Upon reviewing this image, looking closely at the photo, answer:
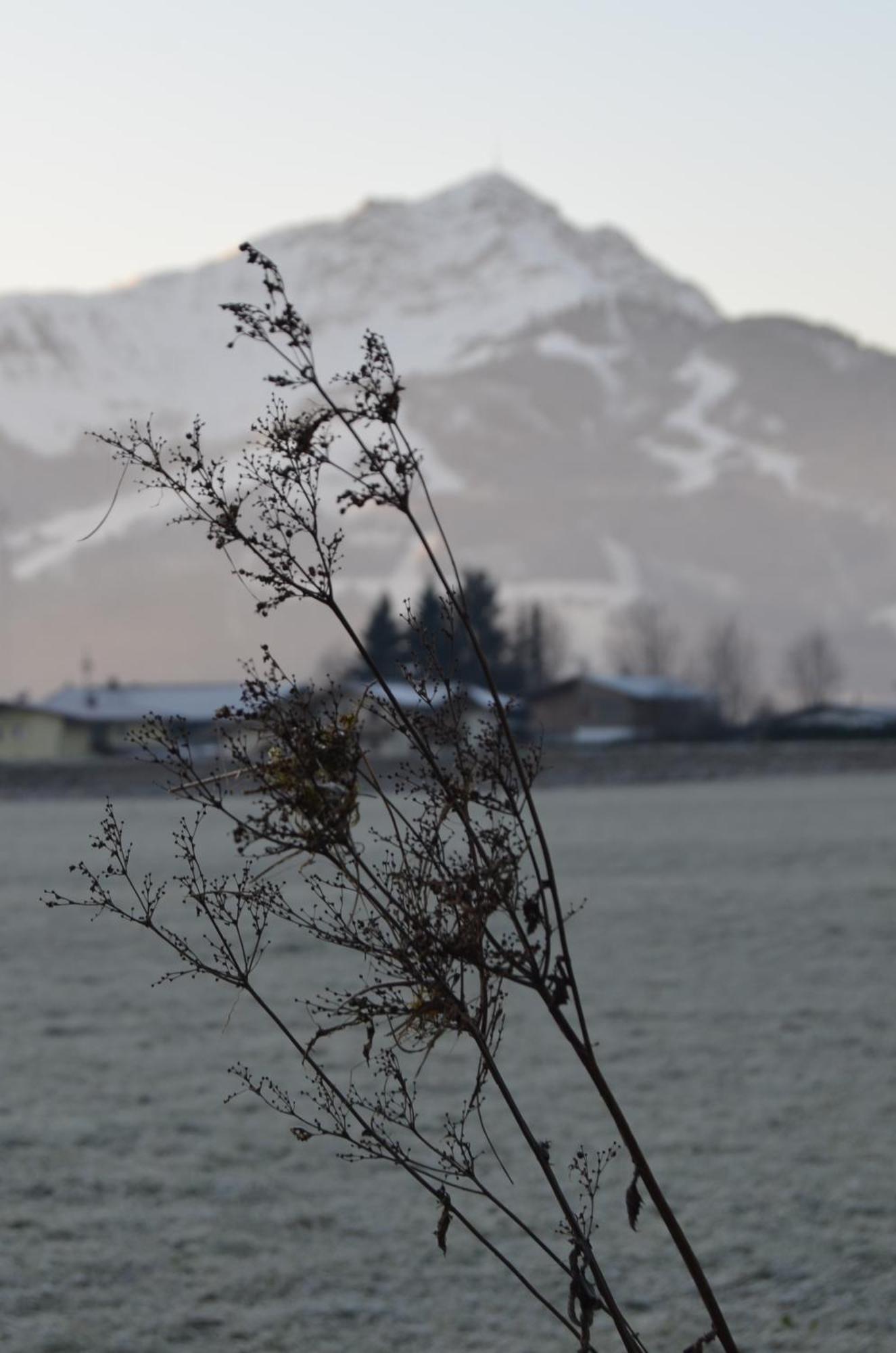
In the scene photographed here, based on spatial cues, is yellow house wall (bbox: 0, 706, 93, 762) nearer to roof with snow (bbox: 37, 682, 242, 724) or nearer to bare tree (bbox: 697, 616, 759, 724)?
roof with snow (bbox: 37, 682, 242, 724)

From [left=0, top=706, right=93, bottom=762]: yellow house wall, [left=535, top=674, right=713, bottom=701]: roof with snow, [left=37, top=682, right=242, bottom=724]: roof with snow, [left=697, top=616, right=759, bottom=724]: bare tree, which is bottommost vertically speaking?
[left=0, top=706, right=93, bottom=762]: yellow house wall

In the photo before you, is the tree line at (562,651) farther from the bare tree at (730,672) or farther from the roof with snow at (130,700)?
the roof with snow at (130,700)

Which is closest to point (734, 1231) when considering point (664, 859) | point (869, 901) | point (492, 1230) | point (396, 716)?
point (492, 1230)

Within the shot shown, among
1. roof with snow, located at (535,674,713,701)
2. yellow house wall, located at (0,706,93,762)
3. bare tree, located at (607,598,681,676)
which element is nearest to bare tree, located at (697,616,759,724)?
bare tree, located at (607,598,681,676)

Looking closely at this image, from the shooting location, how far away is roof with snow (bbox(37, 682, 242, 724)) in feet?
376

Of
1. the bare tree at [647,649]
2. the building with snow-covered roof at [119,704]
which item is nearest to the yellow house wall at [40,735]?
the building with snow-covered roof at [119,704]

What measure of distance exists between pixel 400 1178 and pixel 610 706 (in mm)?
114103

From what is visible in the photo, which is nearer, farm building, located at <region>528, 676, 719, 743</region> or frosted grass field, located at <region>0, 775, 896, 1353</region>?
frosted grass field, located at <region>0, 775, 896, 1353</region>

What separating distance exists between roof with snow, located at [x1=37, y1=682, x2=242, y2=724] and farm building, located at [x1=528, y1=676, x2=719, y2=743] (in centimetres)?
2232

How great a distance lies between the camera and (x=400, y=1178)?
9.35 metres

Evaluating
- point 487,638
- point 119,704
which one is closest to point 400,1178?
point 487,638

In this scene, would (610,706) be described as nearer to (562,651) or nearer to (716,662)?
(562,651)

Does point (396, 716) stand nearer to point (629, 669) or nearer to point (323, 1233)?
point (323, 1233)

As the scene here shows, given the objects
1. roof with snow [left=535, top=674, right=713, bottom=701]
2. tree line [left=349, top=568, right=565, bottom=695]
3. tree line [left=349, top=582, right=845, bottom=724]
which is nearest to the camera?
tree line [left=349, top=568, right=565, bottom=695]
